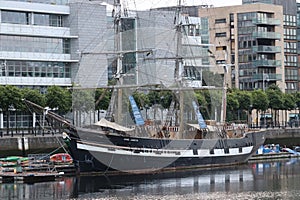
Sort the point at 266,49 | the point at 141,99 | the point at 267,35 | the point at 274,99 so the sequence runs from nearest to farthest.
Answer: the point at 141,99 → the point at 274,99 → the point at 266,49 → the point at 267,35

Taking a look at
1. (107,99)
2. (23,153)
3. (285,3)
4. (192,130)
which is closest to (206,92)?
(107,99)

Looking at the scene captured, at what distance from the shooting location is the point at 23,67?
358 feet

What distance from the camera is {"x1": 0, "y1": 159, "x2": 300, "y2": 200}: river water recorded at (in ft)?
206

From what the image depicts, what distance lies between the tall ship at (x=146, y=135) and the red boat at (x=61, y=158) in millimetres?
3064

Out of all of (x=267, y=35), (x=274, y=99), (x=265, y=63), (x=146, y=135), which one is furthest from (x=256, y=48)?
(x=146, y=135)

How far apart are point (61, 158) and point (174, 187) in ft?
55.5

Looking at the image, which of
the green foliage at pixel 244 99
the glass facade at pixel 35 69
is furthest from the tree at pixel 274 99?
the glass facade at pixel 35 69

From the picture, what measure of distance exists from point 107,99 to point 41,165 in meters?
27.7

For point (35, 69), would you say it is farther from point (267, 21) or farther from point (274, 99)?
point (267, 21)

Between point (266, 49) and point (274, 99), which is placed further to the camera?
point (266, 49)

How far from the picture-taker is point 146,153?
264ft

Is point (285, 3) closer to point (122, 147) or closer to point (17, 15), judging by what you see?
point (17, 15)

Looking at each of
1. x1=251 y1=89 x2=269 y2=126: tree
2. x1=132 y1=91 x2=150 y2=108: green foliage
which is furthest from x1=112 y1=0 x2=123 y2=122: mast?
x1=251 y1=89 x2=269 y2=126: tree

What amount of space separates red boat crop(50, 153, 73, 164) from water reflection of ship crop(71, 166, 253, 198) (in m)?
5.53
